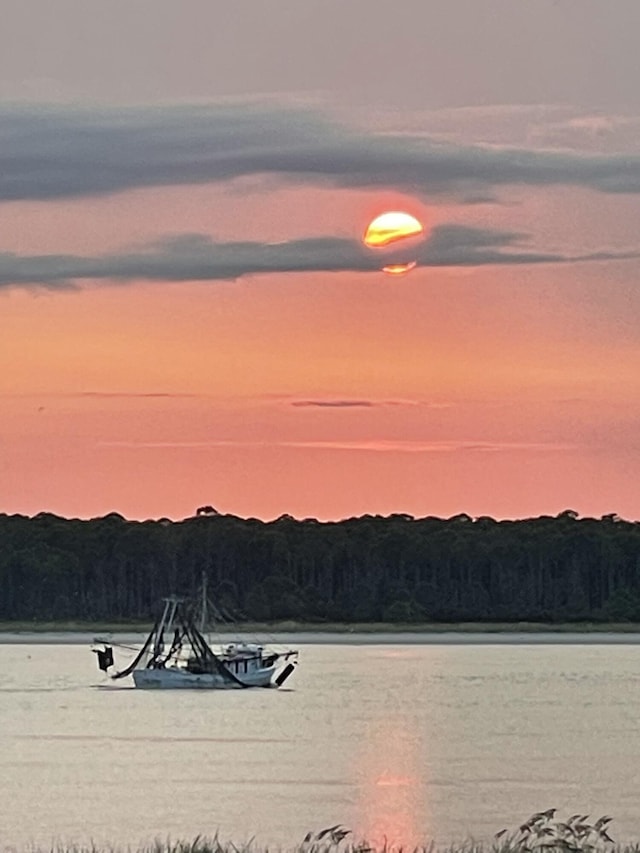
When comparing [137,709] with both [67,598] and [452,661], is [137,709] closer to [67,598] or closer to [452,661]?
[452,661]

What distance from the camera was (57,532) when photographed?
6998 inches

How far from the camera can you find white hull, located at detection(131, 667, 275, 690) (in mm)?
103938

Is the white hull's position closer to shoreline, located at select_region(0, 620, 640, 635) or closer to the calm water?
the calm water

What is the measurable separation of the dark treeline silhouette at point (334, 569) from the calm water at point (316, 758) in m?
52.9

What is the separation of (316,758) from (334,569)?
11086cm

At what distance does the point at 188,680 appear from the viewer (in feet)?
342

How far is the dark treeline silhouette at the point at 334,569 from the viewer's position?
170 meters

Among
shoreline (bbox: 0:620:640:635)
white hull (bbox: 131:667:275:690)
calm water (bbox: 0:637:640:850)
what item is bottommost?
calm water (bbox: 0:637:640:850)

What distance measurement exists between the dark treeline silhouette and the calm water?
52949 mm

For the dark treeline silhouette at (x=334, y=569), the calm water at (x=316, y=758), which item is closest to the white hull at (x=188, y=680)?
the calm water at (x=316, y=758)

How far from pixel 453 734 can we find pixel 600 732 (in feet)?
15.5

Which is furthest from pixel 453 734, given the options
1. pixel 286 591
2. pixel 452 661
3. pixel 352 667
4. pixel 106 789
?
pixel 286 591

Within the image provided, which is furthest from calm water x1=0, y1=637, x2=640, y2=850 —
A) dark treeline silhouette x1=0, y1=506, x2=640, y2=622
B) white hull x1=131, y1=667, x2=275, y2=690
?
dark treeline silhouette x1=0, y1=506, x2=640, y2=622

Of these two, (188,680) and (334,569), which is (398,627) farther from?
(188,680)
